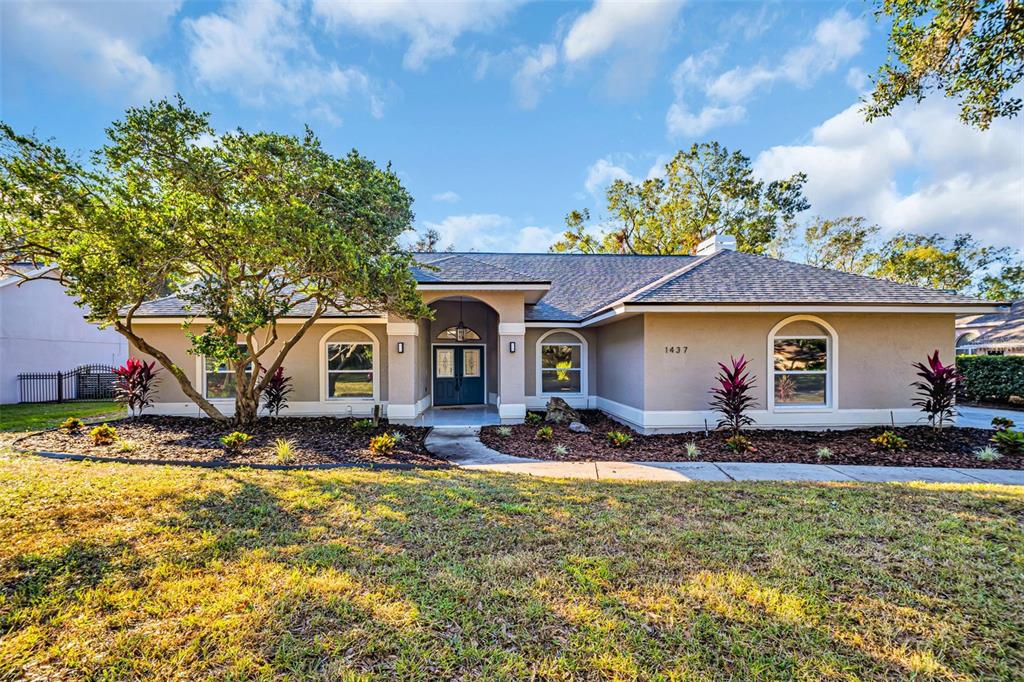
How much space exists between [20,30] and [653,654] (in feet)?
45.6

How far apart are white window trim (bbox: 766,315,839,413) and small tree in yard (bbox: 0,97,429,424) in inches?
331

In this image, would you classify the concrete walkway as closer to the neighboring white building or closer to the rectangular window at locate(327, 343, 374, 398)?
the rectangular window at locate(327, 343, 374, 398)

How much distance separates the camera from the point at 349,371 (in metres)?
12.1

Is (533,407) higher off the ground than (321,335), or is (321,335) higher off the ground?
(321,335)

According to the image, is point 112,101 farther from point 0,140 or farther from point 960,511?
point 960,511

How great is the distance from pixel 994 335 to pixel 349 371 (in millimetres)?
31106

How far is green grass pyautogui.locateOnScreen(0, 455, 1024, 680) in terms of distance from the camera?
2631 millimetres

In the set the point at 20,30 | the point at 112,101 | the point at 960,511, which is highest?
the point at 20,30

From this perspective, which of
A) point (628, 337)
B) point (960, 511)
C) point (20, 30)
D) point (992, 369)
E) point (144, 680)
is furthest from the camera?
point (992, 369)

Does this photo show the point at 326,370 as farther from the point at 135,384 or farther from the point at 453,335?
the point at 135,384

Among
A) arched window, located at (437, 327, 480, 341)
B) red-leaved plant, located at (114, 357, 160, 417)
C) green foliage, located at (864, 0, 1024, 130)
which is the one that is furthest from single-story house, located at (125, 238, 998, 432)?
green foliage, located at (864, 0, 1024, 130)

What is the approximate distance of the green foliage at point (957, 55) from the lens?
7.11 metres

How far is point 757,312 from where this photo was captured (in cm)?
987

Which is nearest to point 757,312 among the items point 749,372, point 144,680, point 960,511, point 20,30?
point 749,372
